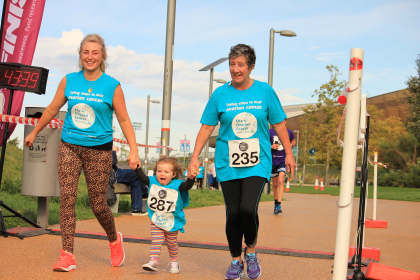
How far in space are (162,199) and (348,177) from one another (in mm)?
2219

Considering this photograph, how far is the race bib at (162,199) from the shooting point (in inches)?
164

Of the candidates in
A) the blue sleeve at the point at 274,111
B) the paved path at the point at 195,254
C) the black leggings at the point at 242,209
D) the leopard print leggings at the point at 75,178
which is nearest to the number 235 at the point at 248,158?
the black leggings at the point at 242,209

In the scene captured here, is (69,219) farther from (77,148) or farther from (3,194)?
(3,194)

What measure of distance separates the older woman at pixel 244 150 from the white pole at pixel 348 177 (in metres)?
1.62

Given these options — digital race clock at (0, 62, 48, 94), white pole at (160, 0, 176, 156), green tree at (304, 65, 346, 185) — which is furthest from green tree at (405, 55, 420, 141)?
digital race clock at (0, 62, 48, 94)

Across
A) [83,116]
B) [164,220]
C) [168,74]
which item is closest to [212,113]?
[164,220]

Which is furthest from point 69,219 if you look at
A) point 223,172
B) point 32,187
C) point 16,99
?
point 16,99

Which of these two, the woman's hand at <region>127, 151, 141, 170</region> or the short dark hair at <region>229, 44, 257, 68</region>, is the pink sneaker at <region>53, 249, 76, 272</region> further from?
the short dark hair at <region>229, 44, 257, 68</region>

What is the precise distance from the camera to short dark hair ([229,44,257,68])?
414 cm

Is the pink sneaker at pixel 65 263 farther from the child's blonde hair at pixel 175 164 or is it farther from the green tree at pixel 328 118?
the green tree at pixel 328 118

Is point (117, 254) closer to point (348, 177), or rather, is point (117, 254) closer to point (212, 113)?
point (212, 113)

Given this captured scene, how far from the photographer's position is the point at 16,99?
293 inches

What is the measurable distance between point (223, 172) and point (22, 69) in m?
3.17

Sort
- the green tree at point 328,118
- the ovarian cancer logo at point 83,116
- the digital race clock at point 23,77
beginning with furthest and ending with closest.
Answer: the green tree at point 328,118
the digital race clock at point 23,77
the ovarian cancer logo at point 83,116
